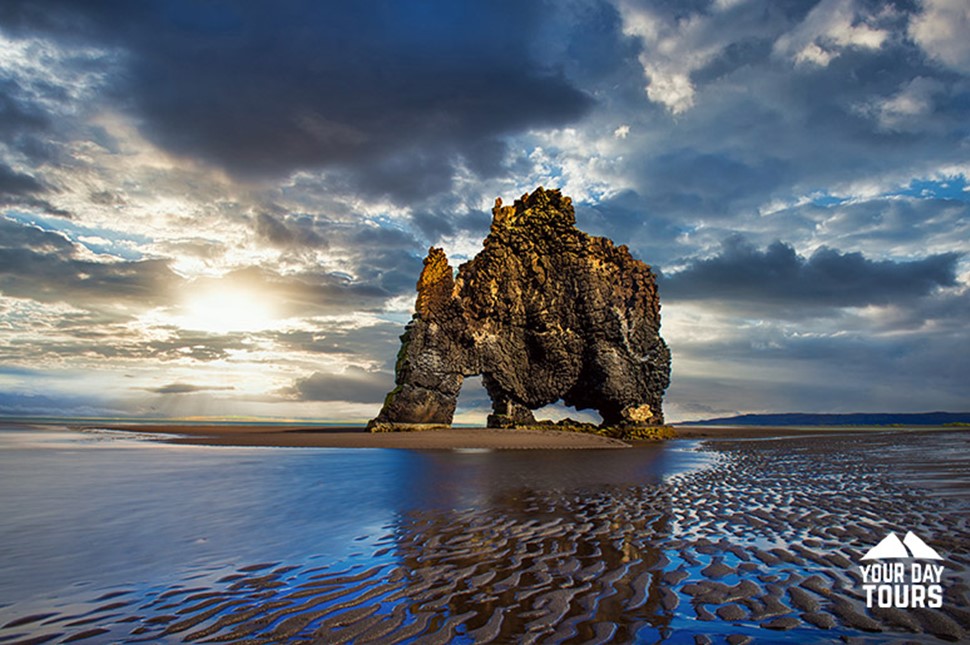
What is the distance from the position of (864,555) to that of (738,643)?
442cm

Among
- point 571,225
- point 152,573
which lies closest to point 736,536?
point 152,573

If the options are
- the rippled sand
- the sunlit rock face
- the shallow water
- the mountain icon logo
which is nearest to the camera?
the rippled sand

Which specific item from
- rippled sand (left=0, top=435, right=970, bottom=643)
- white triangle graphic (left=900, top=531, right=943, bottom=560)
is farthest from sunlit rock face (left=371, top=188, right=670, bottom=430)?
white triangle graphic (left=900, top=531, right=943, bottom=560)

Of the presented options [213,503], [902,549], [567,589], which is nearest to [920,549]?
[902,549]

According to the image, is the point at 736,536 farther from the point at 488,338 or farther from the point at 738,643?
the point at 488,338

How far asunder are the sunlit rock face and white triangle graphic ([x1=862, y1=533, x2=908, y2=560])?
3781cm

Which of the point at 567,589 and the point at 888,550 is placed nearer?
the point at 567,589

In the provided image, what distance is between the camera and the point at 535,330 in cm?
5072

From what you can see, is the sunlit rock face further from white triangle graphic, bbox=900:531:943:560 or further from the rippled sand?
white triangle graphic, bbox=900:531:943:560

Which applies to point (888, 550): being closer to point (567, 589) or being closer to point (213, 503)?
point (567, 589)

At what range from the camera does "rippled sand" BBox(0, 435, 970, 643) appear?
4.65 metres

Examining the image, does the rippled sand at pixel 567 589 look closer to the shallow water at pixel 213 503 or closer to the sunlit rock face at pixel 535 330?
the shallow water at pixel 213 503

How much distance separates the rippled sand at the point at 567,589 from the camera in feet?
15.3

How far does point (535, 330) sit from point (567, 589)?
45093 mm
